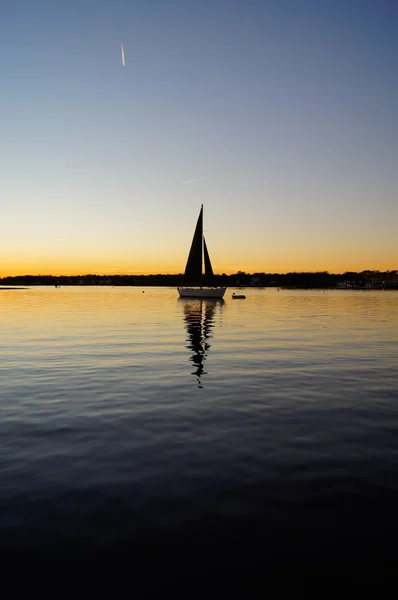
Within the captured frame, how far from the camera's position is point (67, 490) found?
792cm

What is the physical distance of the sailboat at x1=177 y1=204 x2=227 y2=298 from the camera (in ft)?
320

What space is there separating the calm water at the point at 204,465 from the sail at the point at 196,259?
257 ft

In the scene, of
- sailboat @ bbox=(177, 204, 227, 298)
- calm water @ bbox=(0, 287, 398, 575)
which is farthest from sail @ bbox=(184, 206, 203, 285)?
calm water @ bbox=(0, 287, 398, 575)

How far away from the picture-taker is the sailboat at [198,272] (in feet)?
320

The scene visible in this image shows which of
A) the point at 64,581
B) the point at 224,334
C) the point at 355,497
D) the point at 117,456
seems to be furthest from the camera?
the point at 224,334

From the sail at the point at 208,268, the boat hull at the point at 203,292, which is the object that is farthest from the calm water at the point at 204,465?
the boat hull at the point at 203,292

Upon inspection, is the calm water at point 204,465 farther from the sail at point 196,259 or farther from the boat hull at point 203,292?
the boat hull at point 203,292

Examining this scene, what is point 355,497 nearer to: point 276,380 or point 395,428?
point 395,428

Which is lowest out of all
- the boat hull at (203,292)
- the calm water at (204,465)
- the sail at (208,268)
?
the calm water at (204,465)

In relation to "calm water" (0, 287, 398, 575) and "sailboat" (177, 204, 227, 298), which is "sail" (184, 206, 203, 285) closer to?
"sailboat" (177, 204, 227, 298)

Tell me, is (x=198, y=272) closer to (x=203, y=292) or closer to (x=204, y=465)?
(x=203, y=292)

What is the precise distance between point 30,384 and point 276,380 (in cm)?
1003

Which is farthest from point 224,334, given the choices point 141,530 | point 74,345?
point 141,530

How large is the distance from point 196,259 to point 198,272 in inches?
123
